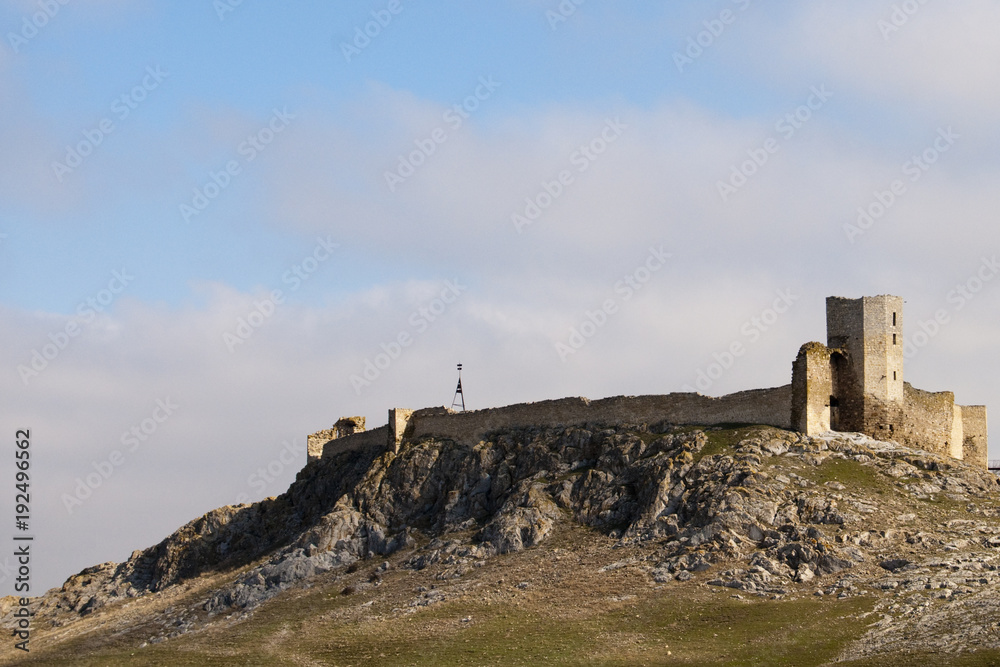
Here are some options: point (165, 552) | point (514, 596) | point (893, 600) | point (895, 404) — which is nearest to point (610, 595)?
point (514, 596)

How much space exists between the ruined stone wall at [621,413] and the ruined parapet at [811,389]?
1.96 ft

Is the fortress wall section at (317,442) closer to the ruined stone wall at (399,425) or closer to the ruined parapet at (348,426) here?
the ruined parapet at (348,426)

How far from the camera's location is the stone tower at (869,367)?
2608 inches

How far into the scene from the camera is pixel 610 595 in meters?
56.4

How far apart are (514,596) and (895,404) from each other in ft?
72.2

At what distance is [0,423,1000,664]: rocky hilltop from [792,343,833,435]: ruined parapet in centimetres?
90

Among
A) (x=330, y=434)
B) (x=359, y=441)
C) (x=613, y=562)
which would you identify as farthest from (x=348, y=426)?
(x=613, y=562)

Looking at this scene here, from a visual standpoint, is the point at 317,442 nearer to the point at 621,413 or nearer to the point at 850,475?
the point at 621,413

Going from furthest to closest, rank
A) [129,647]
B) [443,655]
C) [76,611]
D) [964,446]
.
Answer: [76,611]
[964,446]
[129,647]
[443,655]

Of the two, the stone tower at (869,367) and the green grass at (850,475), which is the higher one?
the stone tower at (869,367)

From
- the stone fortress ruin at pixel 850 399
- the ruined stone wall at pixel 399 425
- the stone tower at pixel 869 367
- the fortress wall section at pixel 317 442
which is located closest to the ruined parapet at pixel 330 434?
the fortress wall section at pixel 317 442

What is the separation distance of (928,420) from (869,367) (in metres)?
4.15

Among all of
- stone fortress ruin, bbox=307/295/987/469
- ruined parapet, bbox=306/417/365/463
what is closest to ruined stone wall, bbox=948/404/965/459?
stone fortress ruin, bbox=307/295/987/469

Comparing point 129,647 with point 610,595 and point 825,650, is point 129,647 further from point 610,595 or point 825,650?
point 825,650
